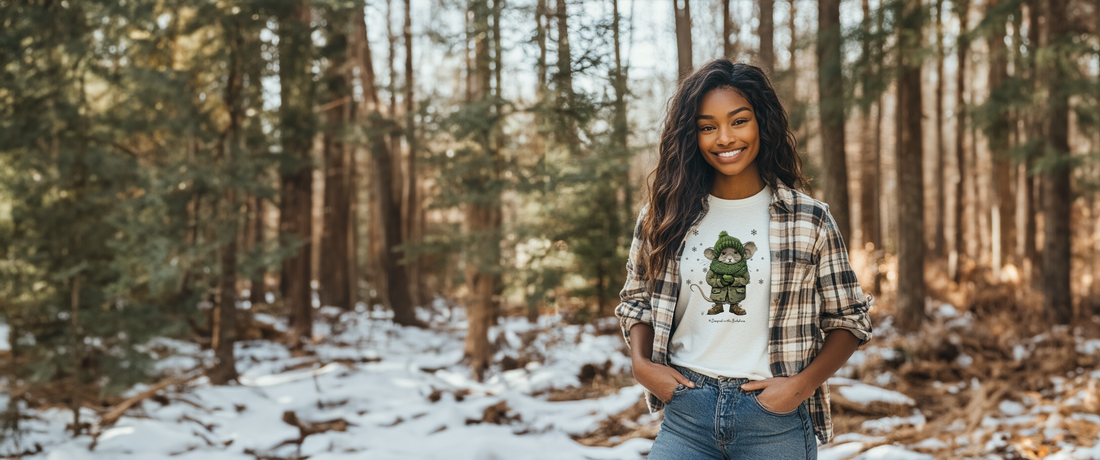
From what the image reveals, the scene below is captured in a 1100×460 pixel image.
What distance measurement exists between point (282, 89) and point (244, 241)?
32.5ft

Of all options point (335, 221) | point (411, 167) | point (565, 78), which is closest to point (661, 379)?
point (565, 78)

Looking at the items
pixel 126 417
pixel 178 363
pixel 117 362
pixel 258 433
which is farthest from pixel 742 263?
pixel 178 363

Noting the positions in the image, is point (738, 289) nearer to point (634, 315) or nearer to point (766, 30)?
point (634, 315)

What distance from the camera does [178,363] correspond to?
10.5 meters

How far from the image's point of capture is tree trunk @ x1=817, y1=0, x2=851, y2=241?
8.33 m

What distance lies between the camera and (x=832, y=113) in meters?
9.16

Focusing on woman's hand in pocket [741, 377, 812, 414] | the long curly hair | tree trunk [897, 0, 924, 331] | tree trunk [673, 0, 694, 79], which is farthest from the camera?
tree trunk [897, 0, 924, 331]

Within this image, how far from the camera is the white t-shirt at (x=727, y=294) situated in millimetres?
2117

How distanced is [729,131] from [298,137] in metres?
9.58

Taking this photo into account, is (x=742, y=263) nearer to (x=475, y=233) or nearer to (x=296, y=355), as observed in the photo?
(x=475, y=233)

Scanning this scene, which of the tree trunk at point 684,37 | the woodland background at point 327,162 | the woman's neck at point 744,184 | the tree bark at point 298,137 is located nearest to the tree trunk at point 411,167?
the woodland background at point 327,162

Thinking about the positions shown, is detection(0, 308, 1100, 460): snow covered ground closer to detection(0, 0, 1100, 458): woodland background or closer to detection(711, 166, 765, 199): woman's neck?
detection(0, 0, 1100, 458): woodland background

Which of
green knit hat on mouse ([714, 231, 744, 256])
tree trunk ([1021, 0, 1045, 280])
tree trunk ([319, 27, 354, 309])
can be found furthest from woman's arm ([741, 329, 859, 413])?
tree trunk ([319, 27, 354, 309])

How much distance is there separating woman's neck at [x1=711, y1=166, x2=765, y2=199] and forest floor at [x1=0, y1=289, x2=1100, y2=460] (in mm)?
3252
